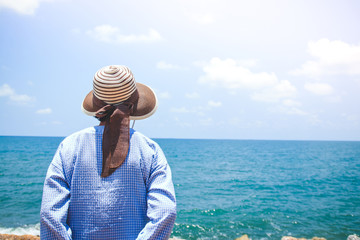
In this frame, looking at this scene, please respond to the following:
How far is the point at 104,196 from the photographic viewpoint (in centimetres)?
133

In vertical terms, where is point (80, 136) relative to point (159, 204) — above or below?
above

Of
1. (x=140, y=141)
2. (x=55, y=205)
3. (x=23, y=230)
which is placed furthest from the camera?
(x=23, y=230)

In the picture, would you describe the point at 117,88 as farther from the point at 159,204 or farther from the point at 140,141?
the point at 159,204

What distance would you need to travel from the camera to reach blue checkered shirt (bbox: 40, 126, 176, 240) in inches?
50.8

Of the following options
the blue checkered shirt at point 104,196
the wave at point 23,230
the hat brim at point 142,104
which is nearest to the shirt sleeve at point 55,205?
the blue checkered shirt at point 104,196

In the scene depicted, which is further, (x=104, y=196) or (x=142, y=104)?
(x=142, y=104)

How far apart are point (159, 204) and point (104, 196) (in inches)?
10.7

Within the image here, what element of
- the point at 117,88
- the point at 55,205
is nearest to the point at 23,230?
the point at 55,205

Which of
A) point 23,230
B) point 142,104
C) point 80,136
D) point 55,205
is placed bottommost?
point 23,230

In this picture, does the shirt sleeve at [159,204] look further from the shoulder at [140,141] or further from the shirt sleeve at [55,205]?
the shirt sleeve at [55,205]

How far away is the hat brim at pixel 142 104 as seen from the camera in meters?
1.60

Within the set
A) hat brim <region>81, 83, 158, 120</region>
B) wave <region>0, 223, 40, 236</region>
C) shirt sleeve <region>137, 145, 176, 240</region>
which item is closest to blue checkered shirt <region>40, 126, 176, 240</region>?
shirt sleeve <region>137, 145, 176, 240</region>

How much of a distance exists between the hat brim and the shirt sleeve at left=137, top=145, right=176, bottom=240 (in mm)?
303

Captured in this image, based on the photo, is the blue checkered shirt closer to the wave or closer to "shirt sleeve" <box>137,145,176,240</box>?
"shirt sleeve" <box>137,145,176,240</box>
